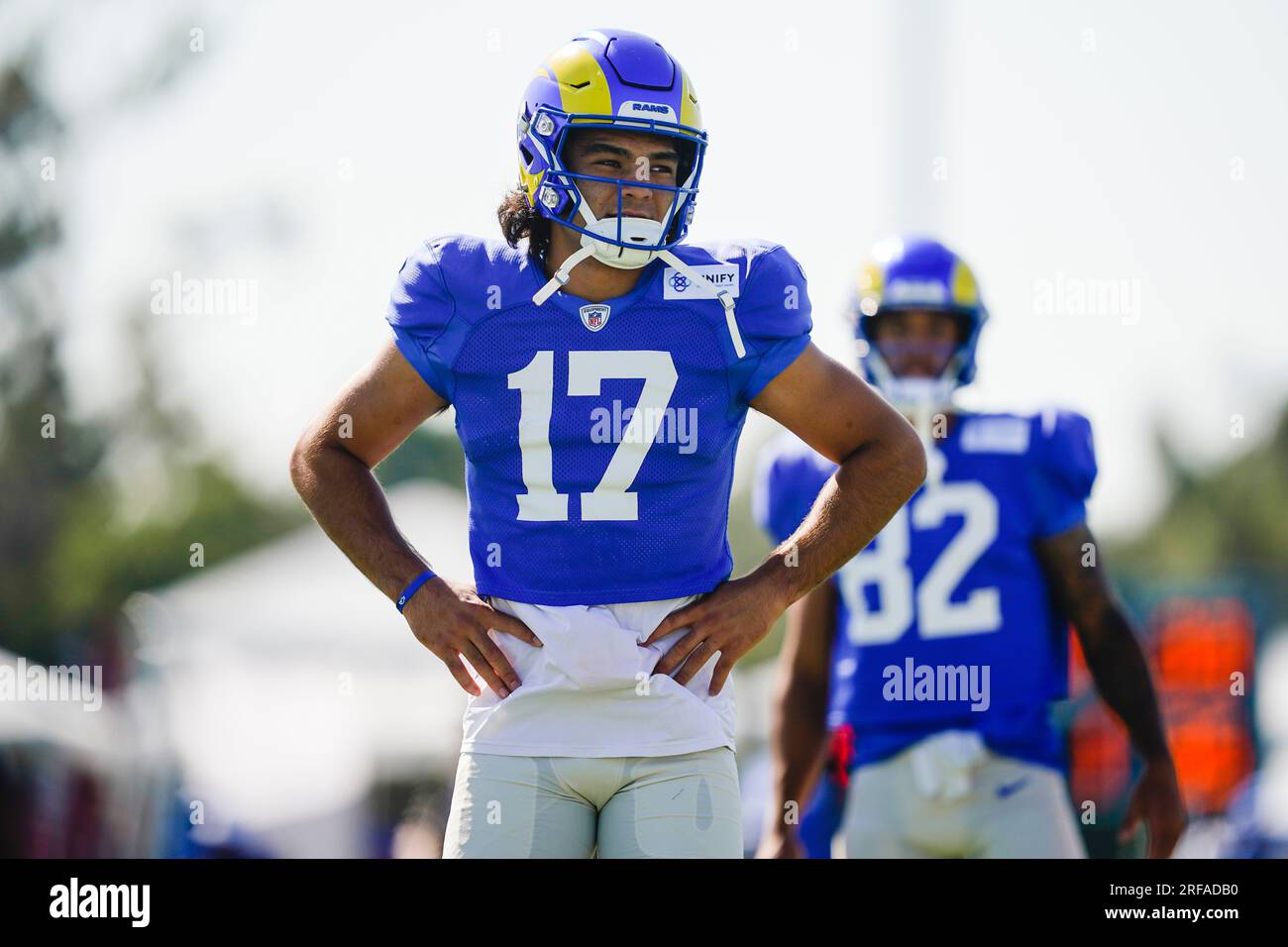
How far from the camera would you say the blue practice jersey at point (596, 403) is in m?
3.52

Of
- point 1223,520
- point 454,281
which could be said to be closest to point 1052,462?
point 454,281

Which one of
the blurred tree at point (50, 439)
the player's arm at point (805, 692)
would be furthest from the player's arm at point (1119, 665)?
the blurred tree at point (50, 439)

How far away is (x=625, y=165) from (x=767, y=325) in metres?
0.47

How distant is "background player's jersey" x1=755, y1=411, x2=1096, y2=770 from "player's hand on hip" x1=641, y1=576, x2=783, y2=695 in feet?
5.57

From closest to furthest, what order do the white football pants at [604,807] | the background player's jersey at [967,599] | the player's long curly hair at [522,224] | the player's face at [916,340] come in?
1. the white football pants at [604,807]
2. the player's long curly hair at [522,224]
3. the background player's jersey at [967,599]
4. the player's face at [916,340]

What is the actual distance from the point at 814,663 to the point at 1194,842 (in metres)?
7.50

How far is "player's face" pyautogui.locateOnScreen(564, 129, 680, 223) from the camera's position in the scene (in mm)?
3625

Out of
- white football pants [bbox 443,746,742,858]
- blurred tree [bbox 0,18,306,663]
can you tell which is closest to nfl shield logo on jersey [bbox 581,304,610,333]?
white football pants [bbox 443,746,742,858]

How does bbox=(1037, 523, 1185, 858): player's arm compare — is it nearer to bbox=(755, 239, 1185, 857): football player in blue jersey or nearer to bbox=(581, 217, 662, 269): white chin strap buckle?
bbox=(755, 239, 1185, 857): football player in blue jersey

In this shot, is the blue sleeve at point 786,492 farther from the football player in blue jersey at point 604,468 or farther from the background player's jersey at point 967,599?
the football player in blue jersey at point 604,468

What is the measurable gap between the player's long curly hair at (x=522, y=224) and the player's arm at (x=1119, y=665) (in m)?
2.18

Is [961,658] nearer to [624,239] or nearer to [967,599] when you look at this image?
[967,599]

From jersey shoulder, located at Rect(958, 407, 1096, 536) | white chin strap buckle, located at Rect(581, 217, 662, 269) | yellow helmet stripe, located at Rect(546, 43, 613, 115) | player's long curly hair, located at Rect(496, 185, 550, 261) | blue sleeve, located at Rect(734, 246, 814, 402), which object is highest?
yellow helmet stripe, located at Rect(546, 43, 613, 115)
